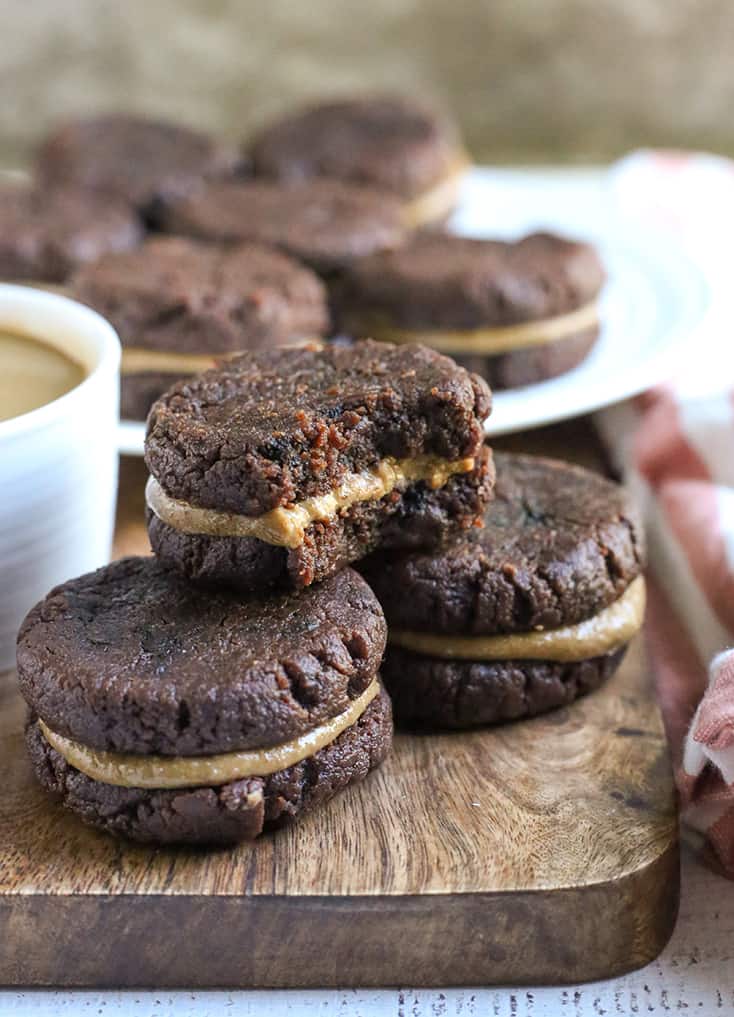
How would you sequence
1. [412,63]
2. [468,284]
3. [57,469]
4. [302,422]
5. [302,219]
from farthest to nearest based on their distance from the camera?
[412,63], [302,219], [468,284], [57,469], [302,422]

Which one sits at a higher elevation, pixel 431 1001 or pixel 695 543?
pixel 695 543

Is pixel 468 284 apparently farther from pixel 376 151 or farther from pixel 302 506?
pixel 302 506

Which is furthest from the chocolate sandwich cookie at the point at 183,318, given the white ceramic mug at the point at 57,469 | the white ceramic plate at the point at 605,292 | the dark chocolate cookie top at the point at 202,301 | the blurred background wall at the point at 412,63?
the blurred background wall at the point at 412,63

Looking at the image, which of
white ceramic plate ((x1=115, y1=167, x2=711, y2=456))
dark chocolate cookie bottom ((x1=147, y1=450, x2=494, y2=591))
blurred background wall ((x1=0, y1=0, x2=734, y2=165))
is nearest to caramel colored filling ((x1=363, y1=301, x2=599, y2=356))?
white ceramic plate ((x1=115, y1=167, x2=711, y2=456))

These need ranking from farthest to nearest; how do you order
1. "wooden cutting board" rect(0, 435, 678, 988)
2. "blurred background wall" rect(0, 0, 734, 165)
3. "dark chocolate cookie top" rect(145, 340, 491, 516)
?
"blurred background wall" rect(0, 0, 734, 165)
"dark chocolate cookie top" rect(145, 340, 491, 516)
"wooden cutting board" rect(0, 435, 678, 988)

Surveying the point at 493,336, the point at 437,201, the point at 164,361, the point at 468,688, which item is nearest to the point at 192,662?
the point at 468,688

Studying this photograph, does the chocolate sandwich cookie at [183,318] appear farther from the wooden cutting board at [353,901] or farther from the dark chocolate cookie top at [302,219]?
the wooden cutting board at [353,901]

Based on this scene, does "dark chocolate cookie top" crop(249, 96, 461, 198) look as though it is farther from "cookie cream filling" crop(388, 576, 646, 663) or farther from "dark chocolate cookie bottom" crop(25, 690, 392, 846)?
"dark chocolate cookie bottom" crop(25, 690, 392, 846)
